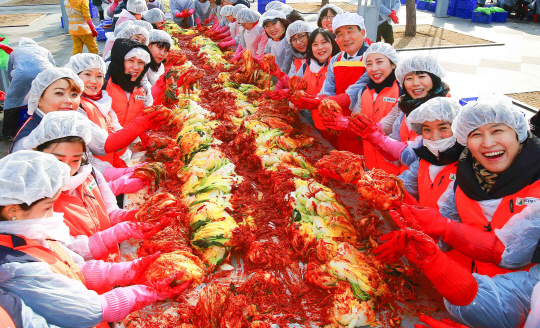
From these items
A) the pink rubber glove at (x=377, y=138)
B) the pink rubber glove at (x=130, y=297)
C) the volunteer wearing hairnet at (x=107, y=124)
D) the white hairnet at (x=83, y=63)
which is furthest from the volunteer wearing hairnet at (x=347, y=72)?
the pink rubber glove at (x=130, y=297)

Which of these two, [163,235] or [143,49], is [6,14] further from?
[163,235]

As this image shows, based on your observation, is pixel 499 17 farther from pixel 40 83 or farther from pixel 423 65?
pixel 40 83

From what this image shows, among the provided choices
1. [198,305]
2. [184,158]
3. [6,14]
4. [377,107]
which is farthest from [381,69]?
[6,14]

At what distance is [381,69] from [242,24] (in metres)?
5.09

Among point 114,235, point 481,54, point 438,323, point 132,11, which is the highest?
point 132,11

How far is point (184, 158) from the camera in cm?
443

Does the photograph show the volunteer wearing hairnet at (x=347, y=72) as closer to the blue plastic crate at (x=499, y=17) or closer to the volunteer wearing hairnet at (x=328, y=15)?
the volunteer wearing hairnet at (x=328, y=15)

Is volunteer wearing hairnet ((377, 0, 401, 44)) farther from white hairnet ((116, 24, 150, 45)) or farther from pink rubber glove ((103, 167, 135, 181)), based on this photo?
pink rubber glove ((103, 167, 135, 181))

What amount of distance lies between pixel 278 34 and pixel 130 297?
5.66 m

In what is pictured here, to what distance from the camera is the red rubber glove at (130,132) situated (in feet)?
12.1

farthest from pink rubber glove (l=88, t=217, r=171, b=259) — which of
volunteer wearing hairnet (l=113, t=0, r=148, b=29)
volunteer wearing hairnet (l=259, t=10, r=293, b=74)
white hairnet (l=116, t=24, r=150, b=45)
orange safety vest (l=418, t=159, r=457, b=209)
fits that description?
volunteer wearing hairnet (l=113, t=0, r=148, b=29)

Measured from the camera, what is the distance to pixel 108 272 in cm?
237

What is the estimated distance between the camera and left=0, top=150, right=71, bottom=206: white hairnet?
1822mm

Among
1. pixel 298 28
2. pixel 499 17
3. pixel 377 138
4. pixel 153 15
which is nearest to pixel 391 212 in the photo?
pixel 377 138
